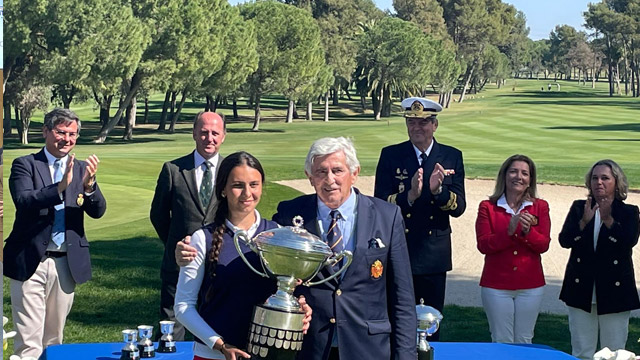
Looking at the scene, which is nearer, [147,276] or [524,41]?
[147,276]

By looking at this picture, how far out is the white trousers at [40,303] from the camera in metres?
5.57

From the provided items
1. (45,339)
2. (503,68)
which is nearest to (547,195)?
(45,339)

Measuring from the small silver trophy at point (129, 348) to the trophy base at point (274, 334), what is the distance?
45.1 inches

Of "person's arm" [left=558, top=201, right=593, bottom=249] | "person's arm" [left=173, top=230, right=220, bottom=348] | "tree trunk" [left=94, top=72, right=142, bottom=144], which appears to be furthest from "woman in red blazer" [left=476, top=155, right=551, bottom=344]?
"tree trunk" [left=94, top=72, right=142, bottom=144]

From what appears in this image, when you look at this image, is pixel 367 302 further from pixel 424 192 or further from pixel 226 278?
pixel 424 192

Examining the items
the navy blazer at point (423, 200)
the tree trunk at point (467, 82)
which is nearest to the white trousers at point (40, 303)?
the navy blazer at point (423, 200)

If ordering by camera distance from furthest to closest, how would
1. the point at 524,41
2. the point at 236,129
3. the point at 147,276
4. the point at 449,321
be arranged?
the point at 524,41 → the point at 236,129 → the point at 147,276 → the point at 449,321

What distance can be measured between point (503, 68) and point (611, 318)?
50824 mm

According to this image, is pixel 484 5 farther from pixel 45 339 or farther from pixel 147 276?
pixel 45 339

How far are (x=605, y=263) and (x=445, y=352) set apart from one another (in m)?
1.96

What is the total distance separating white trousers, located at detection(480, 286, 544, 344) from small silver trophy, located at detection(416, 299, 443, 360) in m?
1.86

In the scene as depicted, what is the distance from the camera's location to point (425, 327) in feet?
13.2

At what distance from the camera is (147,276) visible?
35.9ft

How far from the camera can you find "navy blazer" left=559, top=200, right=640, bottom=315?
6.02 m
